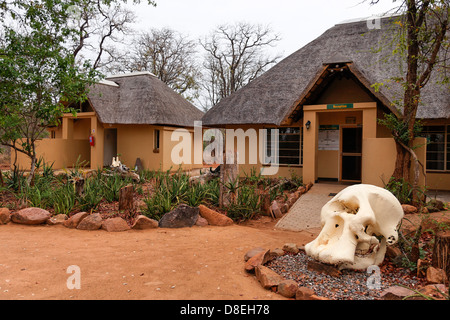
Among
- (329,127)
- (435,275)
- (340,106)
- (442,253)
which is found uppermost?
(340,106)

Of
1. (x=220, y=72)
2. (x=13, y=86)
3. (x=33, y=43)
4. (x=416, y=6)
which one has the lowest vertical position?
(x=13, y=86)

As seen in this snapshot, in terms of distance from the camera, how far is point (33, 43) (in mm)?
7809

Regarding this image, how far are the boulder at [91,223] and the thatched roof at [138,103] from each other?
8.12 metres

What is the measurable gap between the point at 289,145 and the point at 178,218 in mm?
6123

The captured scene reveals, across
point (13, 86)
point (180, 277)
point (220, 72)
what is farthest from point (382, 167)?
point (220, 72)

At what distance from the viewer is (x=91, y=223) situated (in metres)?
5.80

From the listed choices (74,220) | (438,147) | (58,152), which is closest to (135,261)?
(74,220)

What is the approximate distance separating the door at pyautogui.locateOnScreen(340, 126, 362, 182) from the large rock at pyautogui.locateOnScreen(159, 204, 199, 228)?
5.86 metres

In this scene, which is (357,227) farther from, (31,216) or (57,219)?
(31,216)

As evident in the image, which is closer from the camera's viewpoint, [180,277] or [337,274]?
[337,274]

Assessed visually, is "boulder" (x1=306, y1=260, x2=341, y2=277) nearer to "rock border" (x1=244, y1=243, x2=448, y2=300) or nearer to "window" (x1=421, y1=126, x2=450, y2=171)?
"rock border" (x1=244, y1=243, x2=448, y2=300)

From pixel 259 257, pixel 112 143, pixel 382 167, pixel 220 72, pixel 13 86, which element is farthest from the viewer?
pixel 220 72

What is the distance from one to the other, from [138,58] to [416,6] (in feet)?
72.0

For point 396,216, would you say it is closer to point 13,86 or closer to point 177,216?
point 177,216
